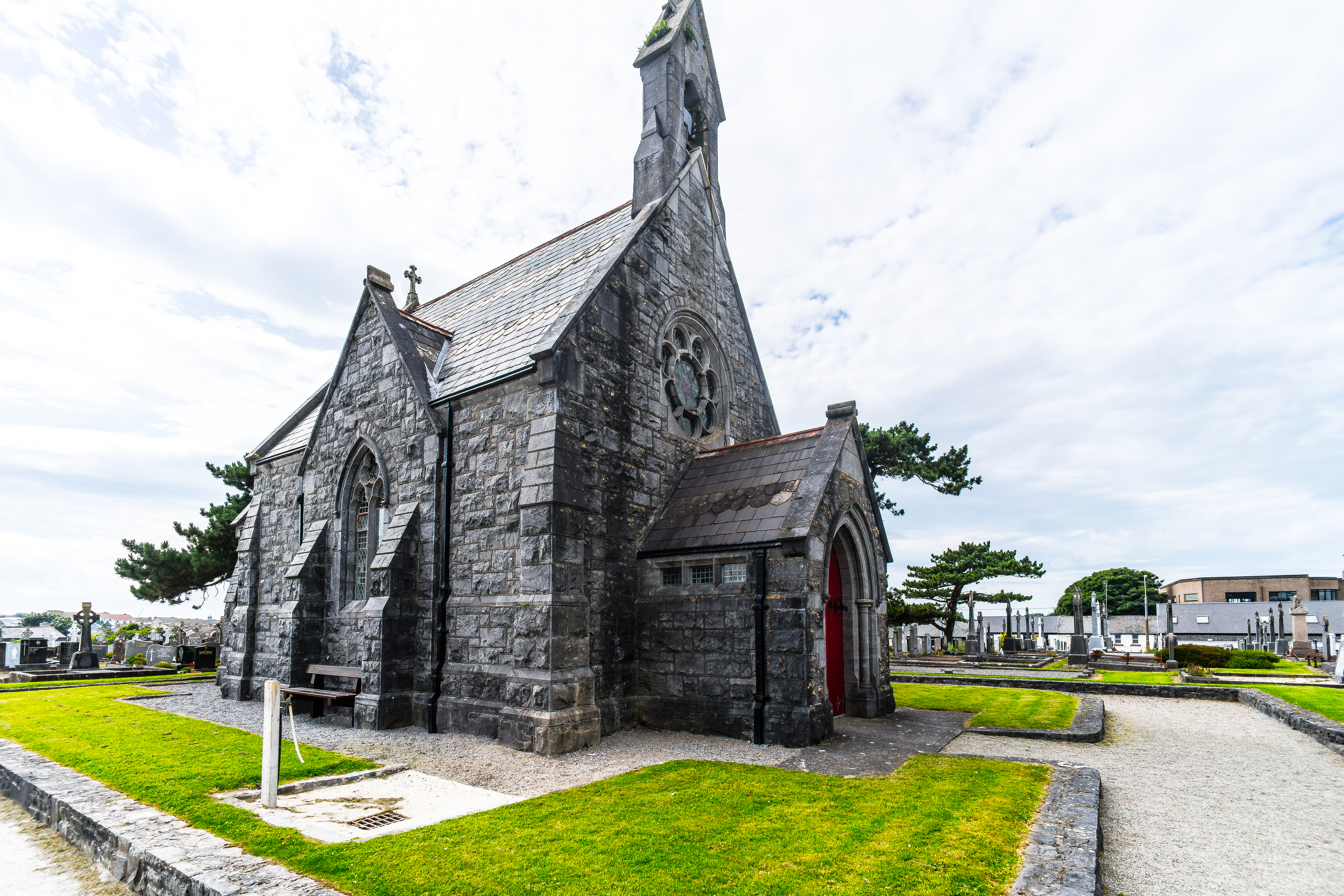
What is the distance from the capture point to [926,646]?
43.7 metres

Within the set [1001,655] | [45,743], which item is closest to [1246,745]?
[45,743]

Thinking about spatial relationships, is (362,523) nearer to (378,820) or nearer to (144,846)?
(378,820)

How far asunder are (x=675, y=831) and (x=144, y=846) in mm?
4209

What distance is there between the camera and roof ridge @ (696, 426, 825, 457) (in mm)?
12953

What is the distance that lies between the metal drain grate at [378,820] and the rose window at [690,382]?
8592mm

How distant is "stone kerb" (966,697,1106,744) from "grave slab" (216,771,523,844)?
26.2 ft

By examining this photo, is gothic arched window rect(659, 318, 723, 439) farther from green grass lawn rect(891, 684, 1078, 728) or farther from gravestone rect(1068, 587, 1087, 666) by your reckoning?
gravestone rect(1068, 587, 1087, 666)

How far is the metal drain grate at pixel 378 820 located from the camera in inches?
250

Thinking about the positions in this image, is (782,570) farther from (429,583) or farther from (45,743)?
(45,743)

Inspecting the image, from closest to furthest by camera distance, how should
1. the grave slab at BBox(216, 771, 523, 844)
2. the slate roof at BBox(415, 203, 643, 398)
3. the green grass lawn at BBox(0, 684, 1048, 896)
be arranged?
1. the green grass lawn at BBox(0, 684, 1048, 896)
2. the grave slab at BBox(216, 771, 523, 844)
3. the slate roof at BBox(415, 203, 643, 398)

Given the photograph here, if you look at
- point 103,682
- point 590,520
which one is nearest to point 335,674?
point 590,520

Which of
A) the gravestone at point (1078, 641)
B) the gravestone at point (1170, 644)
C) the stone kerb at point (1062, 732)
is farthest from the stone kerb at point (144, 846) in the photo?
the gravestone at point (1078, 641)

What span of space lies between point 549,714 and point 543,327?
669cm

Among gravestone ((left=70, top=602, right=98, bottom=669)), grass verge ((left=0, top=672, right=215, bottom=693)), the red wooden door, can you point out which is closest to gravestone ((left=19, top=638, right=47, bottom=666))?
gravestone ((left=70, top=602, right=98, bottom=669))
